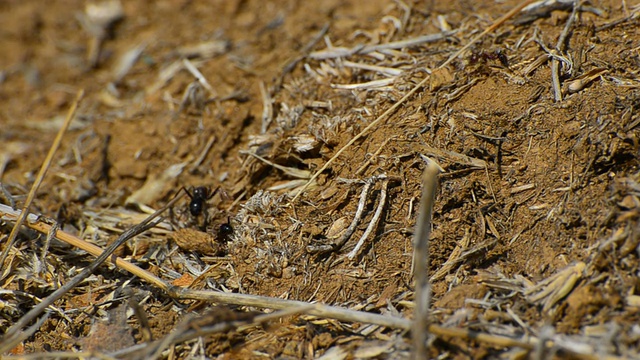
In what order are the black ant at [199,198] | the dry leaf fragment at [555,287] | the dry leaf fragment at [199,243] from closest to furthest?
the dry leaf fragment at [555,287]
the dry leaf fragment at [199,243]
the black ant at [199,198]

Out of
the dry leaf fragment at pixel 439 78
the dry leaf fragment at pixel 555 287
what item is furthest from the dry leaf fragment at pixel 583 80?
the dry leaf fragment at pixel 555 287

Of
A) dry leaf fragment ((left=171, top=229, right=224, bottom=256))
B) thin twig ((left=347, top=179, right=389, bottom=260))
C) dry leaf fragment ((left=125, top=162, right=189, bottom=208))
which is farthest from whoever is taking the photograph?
dry leaf fragment ((left=125, top=162, right=189, bottom=208))

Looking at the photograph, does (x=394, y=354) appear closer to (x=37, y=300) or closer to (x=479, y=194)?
(x=479, y=194)

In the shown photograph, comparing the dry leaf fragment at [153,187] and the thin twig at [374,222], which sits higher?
the thin twig at [374,222]

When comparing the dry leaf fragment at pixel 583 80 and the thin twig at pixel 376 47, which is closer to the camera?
the dry leaf fragment at pixel 583 80

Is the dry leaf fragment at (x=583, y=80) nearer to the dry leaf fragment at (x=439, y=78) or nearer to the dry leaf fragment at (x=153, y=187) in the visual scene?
the dry leaf fragment at (x=439, y=78)

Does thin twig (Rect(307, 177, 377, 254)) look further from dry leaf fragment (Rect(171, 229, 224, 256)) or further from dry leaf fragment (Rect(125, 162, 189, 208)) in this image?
dry leaf fragment (Rect(125, 162, 189, 208))

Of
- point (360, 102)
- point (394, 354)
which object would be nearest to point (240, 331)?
point (394, 354)

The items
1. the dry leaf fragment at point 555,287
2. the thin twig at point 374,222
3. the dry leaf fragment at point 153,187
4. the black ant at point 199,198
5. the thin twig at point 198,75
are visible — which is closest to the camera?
the dry leaf fragment at point 555,287

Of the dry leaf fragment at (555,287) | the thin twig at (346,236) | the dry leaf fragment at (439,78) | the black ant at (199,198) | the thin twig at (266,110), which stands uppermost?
the dry leaf fragment at (439,78)

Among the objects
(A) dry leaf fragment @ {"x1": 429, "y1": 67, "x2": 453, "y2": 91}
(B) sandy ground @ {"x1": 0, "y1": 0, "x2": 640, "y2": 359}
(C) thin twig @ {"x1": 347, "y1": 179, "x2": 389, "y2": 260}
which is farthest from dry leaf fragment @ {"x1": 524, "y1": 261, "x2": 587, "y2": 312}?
(A) dry leaf fragment @ {"x1": 429, "y1": 67, "x2": 453, "y2": 91}
